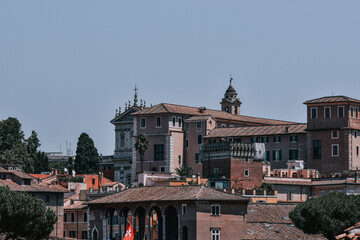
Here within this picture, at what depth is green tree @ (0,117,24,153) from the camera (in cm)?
16338

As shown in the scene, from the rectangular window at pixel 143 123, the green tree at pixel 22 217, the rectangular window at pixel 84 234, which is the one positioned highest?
the rectangular window at pixel 143 123

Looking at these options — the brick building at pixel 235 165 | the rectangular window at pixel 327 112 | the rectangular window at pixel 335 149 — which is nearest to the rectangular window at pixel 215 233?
the brick building at pixel 235 165

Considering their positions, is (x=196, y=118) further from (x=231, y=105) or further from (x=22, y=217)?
(x=22, y=217)

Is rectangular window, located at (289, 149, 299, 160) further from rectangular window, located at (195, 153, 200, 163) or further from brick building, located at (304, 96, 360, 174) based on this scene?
rectangular window, located at (195, 153, 200, 163)

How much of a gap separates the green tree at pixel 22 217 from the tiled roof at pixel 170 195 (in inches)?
442

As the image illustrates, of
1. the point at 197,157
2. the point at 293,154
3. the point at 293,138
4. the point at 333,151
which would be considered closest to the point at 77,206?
the point at 197,157

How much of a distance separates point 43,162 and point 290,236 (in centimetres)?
7986

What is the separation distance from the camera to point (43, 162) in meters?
168

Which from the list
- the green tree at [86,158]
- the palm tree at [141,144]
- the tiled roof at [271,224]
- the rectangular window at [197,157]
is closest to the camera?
the tiled roof at [271,224]

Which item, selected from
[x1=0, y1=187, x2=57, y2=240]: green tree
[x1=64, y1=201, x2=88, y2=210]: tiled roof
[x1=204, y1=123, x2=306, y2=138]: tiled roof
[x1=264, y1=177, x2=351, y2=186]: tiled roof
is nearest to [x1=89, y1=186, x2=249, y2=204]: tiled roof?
[x1=0, y1=187, x2=57, y2=240]: green tree

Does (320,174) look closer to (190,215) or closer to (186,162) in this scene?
(186,162)

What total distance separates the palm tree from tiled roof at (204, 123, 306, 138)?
7.28 metres

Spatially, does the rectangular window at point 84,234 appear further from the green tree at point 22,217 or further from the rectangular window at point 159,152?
the green tree at point 22,217

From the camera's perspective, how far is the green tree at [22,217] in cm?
8369
